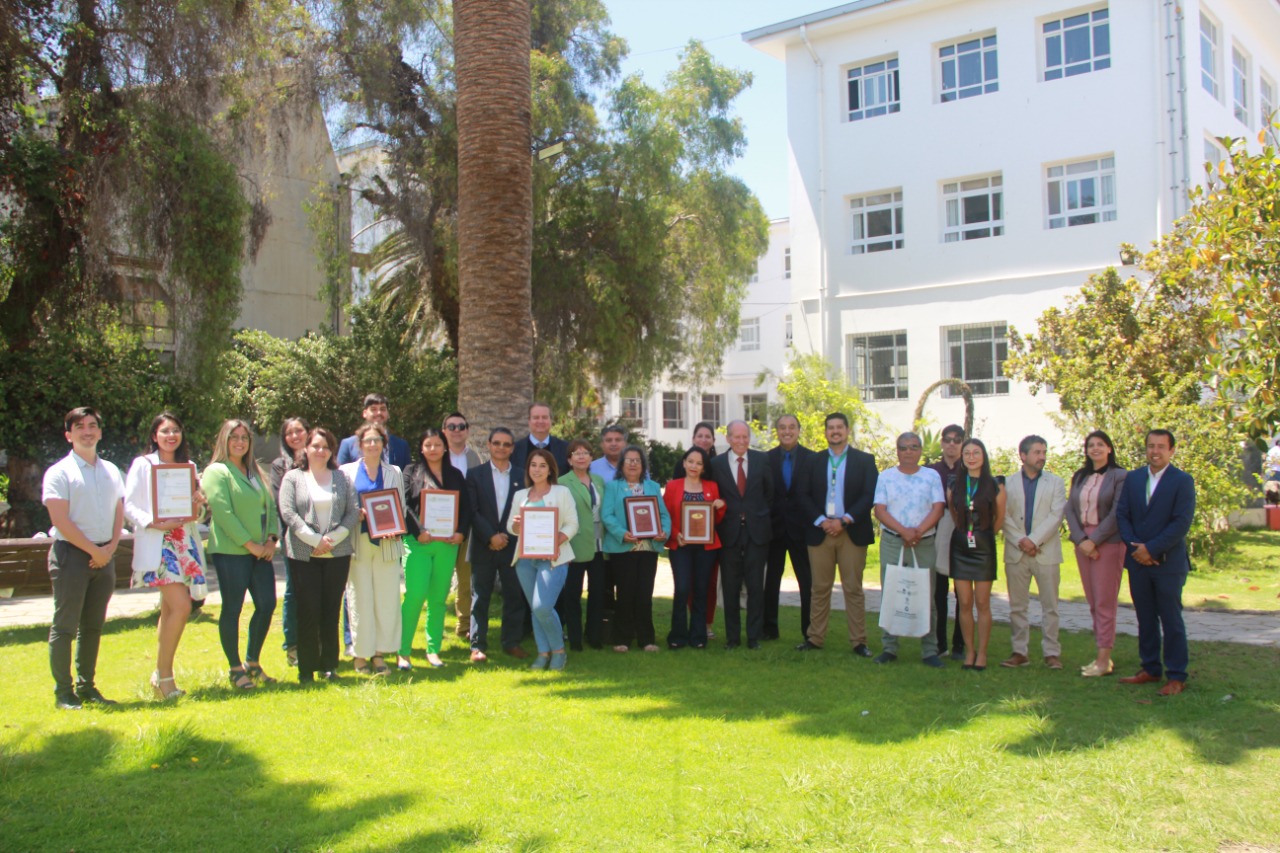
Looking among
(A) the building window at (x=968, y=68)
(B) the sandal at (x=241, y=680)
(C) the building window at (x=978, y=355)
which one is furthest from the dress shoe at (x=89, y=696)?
(A) the building window at (x=968, y=68)

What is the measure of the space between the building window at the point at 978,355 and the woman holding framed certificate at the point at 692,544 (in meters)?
17.4

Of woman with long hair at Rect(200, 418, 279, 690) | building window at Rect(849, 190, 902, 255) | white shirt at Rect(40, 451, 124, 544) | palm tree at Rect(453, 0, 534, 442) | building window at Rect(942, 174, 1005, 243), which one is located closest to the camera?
white shirt at Rect(40, 451, 124, 544)

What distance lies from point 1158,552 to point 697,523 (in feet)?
12.1

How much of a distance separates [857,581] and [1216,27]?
23.6m

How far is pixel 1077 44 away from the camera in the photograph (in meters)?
24.5

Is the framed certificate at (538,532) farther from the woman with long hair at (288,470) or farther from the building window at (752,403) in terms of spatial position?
the building window at (752,403)

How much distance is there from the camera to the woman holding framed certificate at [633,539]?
9.10 meters

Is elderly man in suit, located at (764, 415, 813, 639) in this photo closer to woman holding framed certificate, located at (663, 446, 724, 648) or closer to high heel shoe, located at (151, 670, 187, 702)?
woman holding framed certificate, located at (663, 446, 724, 648)

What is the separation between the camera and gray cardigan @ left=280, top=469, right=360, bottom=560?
787 centimetres

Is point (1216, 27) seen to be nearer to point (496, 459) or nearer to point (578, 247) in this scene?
point (578, 247)

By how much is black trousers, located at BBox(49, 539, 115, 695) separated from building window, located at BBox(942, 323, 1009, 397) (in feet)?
70.9

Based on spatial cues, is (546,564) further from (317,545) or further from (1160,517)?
(1160,517)

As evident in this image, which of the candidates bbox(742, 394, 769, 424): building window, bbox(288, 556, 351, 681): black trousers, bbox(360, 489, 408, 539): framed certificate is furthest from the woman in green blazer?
bbox(742, 394, 769, 424): building window

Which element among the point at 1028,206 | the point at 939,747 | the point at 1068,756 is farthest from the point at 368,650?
the point at 1028,206
